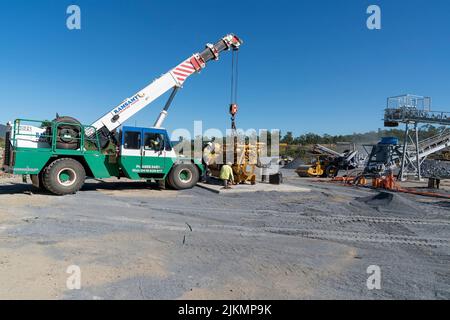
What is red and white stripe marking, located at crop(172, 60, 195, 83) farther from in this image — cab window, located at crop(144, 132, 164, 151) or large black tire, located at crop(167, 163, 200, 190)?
large black tire, located at crop(167, 163, 200, 190)

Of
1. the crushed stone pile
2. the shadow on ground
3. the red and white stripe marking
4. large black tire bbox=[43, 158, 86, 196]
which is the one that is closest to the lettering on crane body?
the red and white stripe marking

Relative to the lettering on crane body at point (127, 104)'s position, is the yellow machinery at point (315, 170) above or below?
below

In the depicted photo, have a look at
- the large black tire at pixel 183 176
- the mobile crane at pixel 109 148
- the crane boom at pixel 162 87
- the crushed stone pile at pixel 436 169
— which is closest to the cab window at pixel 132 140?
the mobile crane at pixel 109 148

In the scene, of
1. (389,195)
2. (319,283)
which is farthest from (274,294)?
(389,195)

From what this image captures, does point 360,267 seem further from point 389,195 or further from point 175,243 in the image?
point 389,195

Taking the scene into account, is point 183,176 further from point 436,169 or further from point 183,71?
point 436,169

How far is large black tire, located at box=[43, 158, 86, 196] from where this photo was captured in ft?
35.7

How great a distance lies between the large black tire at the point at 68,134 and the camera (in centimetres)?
1155

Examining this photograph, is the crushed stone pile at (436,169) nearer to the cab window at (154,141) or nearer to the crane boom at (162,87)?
the crane boom at (162,87)

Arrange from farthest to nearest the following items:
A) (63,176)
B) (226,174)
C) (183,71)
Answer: (183,71) → (226,174) → (63,176)

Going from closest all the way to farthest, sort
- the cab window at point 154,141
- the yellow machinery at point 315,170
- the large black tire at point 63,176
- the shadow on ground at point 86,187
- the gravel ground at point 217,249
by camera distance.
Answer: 1. the gravel ground at point 217,249
2. the large black tire at point 63,176
3. the shadow on ground at point 86,187
4. the cab window at point 154,141
5. the yellow machinery at point 315,170

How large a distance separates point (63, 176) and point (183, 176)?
4.44 m

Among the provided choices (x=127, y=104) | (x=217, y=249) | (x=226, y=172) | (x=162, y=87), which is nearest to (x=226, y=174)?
(x=226, y=172)

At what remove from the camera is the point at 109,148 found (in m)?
13.0
